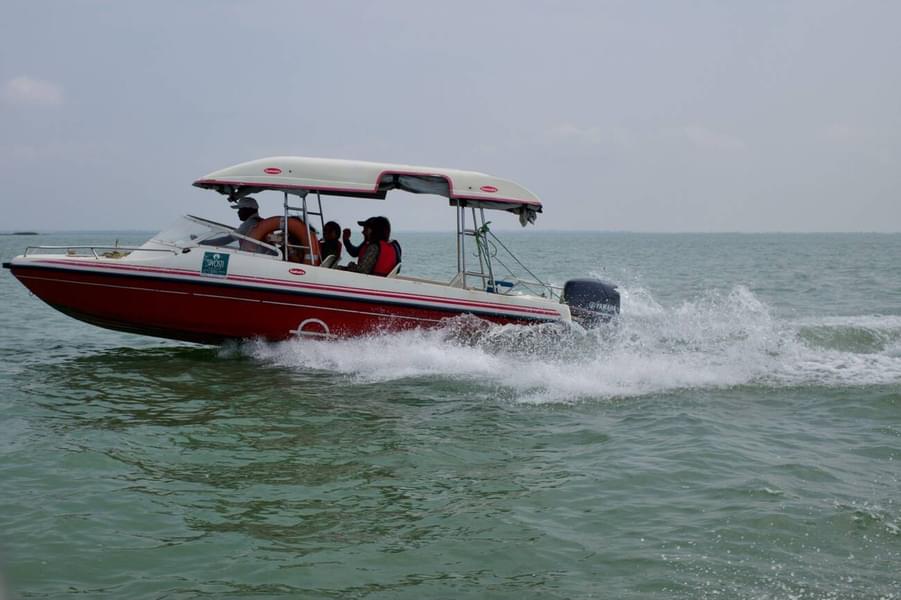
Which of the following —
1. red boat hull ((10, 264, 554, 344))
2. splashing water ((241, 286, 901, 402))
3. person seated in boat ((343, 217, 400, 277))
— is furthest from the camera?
person seated in boat ((343, 217, 400, 277))

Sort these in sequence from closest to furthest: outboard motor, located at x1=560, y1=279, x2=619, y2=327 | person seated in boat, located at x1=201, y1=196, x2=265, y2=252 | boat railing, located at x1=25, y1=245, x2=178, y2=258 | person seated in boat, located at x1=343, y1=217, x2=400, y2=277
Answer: boat railing, located at x1=25, y1=245, x2=178, y2=258 < person seated in boat, located at x1=201, y1=196, x2=265, y2=252 < person seated in boat, located at x1=343, y1=217, x2=400, y2=277 < outboard motor, located at x1=560, y1=279, x2=619, y2=327

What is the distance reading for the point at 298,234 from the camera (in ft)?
40.8

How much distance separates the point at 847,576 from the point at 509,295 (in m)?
7.60

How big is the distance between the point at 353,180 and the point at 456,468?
572cm

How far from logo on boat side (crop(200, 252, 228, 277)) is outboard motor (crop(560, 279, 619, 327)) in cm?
512

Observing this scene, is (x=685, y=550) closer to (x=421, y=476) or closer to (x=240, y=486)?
(x=421, y=476)

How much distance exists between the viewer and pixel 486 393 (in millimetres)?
10414

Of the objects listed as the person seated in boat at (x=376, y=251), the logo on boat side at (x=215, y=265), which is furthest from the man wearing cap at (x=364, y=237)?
the logo on boat side at (x=215, y=265)

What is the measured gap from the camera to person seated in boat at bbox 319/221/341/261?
12820 millimetres

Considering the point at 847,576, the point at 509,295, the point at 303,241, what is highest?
the point at 303,241

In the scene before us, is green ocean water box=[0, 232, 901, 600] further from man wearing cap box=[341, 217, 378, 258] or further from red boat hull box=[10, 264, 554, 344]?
man wearing cap box=[341, 217, 378, 258]

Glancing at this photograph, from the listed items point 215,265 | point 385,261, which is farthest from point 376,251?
point 215,265

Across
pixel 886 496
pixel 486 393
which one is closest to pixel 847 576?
pixel 886 496

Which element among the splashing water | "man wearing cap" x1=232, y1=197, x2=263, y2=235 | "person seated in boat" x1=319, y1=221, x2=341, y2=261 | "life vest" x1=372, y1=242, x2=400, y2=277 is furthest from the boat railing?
"life vest" x1=372, y1=242, x2=400, y2=277
